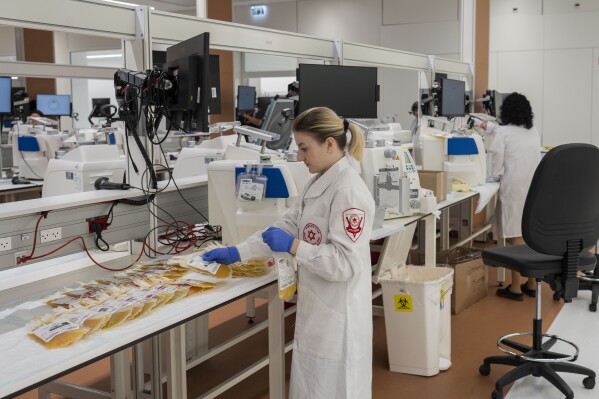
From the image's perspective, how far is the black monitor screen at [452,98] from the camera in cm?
529

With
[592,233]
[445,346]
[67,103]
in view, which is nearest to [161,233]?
[445,346]

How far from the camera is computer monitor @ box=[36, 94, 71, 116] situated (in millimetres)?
9219

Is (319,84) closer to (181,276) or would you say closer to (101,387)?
(181,276)

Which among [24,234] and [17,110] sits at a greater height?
[17,110]

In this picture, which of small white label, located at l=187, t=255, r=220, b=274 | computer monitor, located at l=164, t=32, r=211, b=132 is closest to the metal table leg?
small white label, located at l=187, t=255, r=220, b=274

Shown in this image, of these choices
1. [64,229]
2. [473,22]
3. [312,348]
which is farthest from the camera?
[473,22]

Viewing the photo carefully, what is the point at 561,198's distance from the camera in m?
3.00

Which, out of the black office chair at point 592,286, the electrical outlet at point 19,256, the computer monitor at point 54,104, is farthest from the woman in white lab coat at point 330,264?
the computer monitor at point 54,104

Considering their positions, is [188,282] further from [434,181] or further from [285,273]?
[434,181]

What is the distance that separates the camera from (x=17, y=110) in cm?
692

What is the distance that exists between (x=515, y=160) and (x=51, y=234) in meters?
3.57

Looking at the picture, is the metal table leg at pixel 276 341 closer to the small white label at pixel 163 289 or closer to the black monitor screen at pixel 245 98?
the small white label at pixel 163 289

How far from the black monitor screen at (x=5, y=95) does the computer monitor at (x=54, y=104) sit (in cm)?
306

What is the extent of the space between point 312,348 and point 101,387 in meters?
1.52
